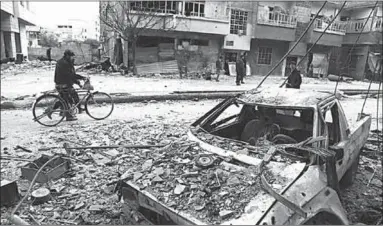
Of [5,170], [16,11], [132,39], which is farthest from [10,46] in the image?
[5,170]

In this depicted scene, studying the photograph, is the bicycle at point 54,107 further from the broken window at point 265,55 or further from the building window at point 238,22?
the broken window at point 265,55

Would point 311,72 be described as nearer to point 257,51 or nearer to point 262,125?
point 257,51

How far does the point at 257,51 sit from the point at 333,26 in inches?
362

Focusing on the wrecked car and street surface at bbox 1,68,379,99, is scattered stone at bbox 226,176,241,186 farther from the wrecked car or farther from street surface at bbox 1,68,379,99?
street surface at bbox 1,68,379,99

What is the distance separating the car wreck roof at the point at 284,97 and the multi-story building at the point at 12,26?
75.7 feet

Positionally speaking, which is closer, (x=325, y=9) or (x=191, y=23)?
(x=191, y=23)

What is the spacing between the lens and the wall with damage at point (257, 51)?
90.8 ft

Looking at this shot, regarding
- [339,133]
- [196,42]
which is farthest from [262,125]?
[196,42]

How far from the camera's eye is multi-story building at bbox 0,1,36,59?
78.1 feet

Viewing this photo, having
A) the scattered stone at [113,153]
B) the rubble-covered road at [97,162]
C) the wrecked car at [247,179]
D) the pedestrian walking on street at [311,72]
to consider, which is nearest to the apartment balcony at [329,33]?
the pedestrian walking on street at [311,72]

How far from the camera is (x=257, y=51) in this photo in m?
27.9

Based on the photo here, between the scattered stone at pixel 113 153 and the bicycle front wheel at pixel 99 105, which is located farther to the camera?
the bicycle front wheel at pixel 99 105

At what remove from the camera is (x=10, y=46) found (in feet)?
85.5

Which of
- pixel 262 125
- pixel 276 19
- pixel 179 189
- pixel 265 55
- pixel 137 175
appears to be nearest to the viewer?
pixel 179 189
